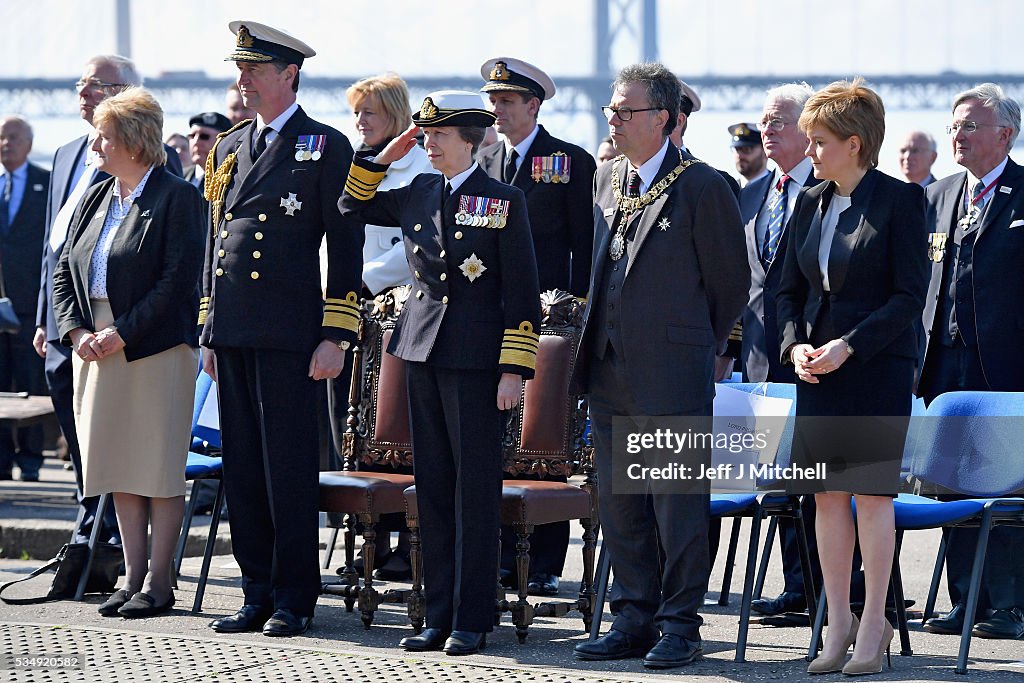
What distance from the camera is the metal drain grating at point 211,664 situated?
532 cm

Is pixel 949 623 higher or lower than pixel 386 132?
lower

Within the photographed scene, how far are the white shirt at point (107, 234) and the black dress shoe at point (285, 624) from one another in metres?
1.47

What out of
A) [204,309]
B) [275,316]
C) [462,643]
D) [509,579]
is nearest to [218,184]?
[204,309]

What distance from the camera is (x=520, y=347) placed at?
18.9 feet

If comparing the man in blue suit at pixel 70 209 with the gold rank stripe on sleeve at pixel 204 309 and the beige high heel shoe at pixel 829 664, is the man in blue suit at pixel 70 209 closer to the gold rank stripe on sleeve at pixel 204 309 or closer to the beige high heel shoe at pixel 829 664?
the gold rank stripe on sleeve at pixel 204 309

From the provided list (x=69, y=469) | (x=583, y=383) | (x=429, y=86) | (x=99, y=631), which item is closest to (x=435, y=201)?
(x=583, y=383)

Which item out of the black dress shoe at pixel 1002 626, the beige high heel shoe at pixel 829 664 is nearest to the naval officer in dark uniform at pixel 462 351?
the beige high heel shoe at pixel 829 664

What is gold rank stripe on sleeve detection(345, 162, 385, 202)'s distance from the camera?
6.06 m

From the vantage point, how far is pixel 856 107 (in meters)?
5.51

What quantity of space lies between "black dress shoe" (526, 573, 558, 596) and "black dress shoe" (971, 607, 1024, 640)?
1.78 m

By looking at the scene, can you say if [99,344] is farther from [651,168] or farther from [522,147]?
[651,168]

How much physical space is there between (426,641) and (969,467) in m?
1.96

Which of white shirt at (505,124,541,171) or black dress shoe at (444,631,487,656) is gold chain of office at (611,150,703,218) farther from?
black dress shoe at (444,631,487,656)

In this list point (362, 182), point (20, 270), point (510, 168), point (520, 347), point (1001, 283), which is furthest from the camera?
point (20, 270)
